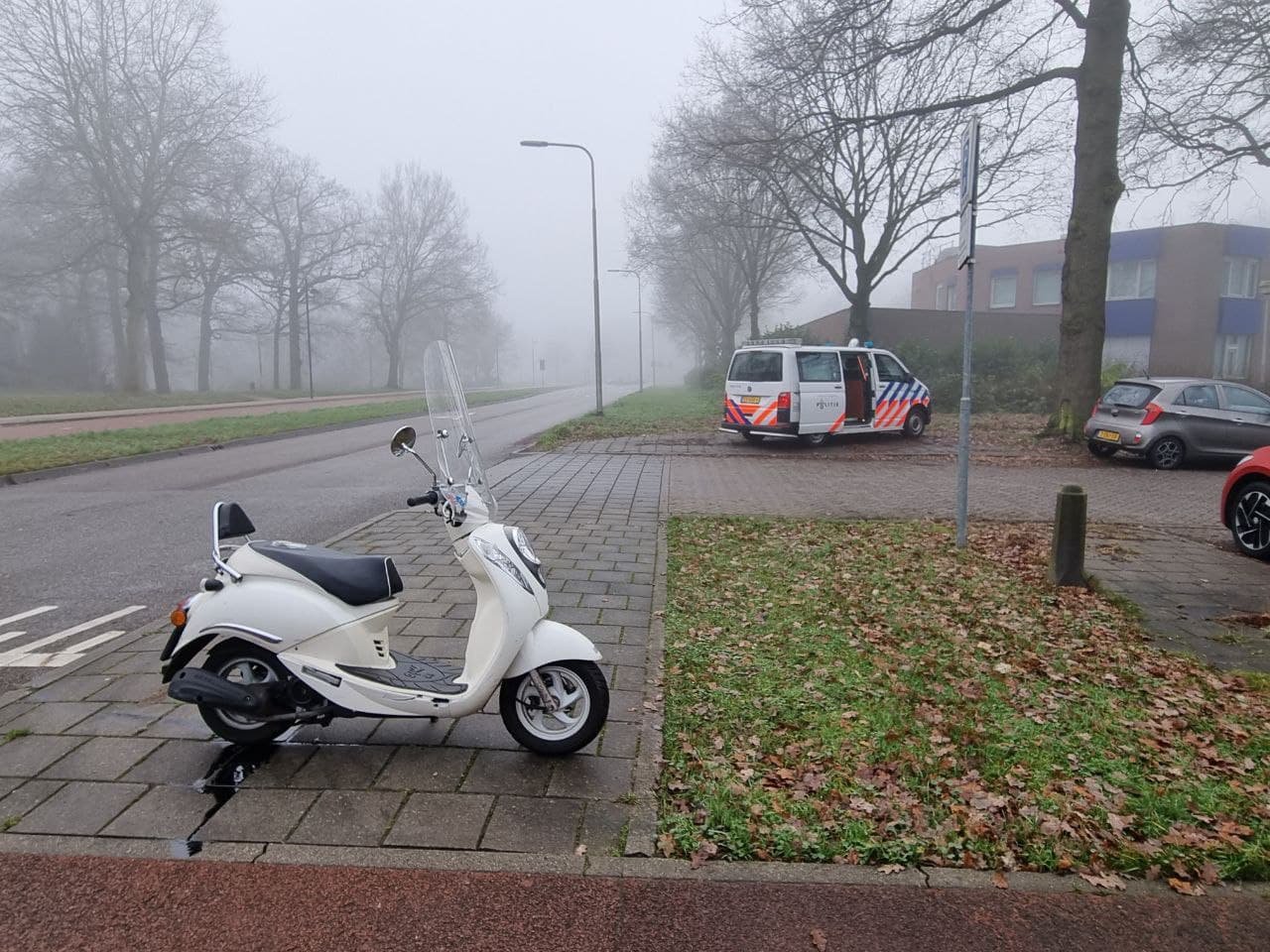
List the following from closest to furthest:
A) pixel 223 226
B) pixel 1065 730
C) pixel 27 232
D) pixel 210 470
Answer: pixel 1065 730 < pixel 210 470 < pixel 223 226 < pixel 27 232

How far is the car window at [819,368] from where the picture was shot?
629 inches

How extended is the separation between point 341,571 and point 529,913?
5.23 feet

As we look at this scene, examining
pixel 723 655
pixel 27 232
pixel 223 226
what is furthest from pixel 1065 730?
pixel 27 232

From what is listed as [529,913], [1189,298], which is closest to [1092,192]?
[529,913]

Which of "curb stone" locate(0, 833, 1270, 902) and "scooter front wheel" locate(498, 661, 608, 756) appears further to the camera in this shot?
"scooter front wheel" locate(498, 661, 608, 756)

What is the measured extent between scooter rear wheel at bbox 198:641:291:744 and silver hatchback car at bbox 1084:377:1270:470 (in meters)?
13.6

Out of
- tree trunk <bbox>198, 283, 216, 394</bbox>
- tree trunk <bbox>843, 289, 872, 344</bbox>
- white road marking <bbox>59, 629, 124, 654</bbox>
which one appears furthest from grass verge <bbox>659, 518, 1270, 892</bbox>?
tree trunk <bbox>198, 283, 216, 394</bbox>

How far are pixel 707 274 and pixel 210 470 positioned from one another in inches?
1510

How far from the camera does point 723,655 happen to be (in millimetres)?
4707

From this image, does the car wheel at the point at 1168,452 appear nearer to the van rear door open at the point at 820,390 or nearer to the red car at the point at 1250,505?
the van rear door open at the point at 820,390

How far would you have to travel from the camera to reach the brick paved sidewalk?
295 cm

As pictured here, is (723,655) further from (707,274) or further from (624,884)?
(707,274)

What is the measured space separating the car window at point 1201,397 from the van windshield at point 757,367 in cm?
654

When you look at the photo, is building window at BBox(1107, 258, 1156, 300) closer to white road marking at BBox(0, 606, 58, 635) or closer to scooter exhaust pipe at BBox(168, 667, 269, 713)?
white road marking at BBox(0, 606, 58, 635)
